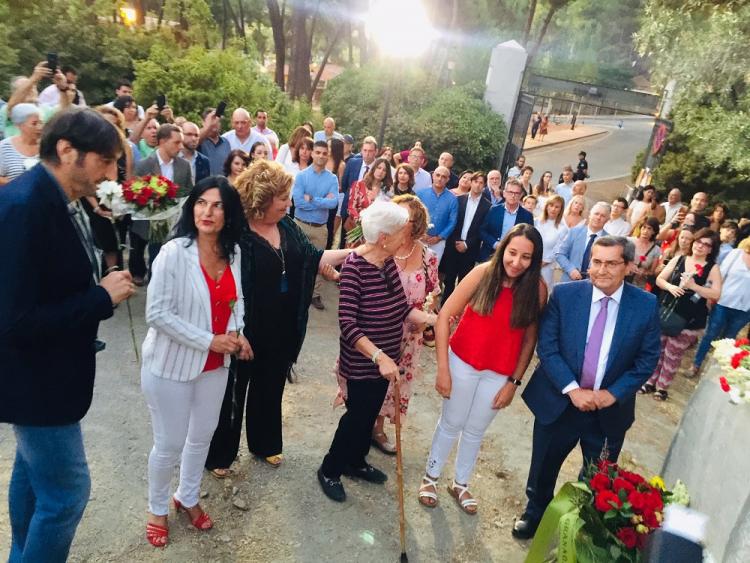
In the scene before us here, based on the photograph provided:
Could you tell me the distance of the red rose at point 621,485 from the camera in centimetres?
224

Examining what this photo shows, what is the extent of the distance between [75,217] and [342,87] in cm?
1655

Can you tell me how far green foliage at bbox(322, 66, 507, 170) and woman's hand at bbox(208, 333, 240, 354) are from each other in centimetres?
1162

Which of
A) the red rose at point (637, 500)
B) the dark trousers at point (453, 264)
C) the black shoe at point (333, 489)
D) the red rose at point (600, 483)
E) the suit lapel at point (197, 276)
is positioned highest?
the suit lapel at point (197, 276)

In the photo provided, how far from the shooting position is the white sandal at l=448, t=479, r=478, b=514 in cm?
404

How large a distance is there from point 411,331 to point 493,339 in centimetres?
70

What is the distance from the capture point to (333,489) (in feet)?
12.8

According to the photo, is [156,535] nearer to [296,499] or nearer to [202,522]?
[202,522]

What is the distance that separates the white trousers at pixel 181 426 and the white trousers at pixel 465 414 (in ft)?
5.11

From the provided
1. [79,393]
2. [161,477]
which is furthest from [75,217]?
[161,477]

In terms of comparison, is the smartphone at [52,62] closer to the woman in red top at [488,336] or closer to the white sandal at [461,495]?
the woman in red top at [488,336]

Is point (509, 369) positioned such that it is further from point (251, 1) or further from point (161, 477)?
point (251, 1)

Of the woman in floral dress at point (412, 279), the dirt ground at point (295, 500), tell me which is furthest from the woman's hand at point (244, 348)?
the dirt ground at point (295, 500)

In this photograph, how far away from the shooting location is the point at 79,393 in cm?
240

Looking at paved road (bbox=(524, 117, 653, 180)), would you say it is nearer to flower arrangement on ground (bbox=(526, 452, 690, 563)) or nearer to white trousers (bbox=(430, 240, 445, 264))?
white trousers (bbox=(430, 240, 445, 264))
